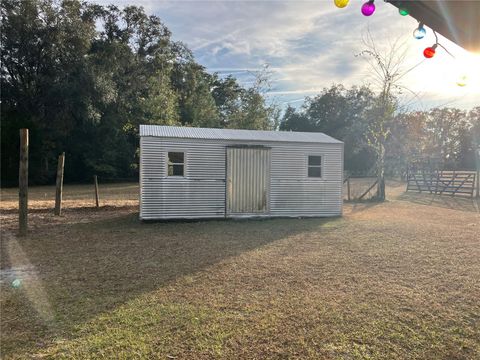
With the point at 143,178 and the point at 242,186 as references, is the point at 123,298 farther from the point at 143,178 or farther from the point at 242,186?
the point at 242,186

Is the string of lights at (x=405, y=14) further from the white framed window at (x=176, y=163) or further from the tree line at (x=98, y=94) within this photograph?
the tree line at (x=98, y=94)

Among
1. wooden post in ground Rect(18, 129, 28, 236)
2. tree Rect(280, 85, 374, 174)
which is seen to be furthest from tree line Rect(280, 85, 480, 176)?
wooden post in ground Rect(18, 129, 28, 236)

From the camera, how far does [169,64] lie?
3375 cm

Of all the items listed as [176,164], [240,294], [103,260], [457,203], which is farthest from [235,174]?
[457,203]

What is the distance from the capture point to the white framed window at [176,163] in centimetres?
1077

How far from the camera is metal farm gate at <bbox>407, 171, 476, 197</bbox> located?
1889cm

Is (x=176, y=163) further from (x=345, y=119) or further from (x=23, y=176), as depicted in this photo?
(x=345, y=119)

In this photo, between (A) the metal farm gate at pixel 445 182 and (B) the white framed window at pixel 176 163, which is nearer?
(B) the white framed window at pixel 176 163

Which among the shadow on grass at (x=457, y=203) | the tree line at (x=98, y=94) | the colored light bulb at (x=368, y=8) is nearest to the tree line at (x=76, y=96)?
the tree line at (x=98, y=94)

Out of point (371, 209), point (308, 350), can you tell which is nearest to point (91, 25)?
point (371, 209)

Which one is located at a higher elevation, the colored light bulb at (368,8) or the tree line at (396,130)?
the tree line at (396,130)

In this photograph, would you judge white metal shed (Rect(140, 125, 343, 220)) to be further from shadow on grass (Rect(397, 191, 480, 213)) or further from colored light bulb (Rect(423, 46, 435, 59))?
colored light bulb (Rect(423, 46, 435, 59))

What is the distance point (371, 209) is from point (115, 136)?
22149 millimetres

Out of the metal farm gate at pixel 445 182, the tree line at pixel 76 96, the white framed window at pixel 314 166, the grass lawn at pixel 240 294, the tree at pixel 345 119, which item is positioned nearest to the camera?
the grass lawn at pixel 240 294
